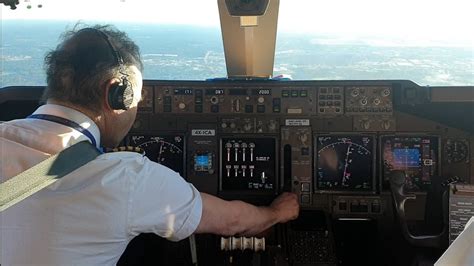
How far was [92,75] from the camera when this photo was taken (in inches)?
64.8

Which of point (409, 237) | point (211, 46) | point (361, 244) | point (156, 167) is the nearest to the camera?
point (156, 167)

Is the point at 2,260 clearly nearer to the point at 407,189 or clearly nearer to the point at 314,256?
the point at 314,256

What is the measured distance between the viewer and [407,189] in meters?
2.92

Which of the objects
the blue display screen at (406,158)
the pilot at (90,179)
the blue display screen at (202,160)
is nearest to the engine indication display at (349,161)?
the blue display screen at (406,158)

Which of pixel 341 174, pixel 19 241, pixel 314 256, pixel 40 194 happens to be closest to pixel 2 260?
pixel 19 241

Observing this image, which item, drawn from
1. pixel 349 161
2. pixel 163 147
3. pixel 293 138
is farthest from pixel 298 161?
pixel 163 147

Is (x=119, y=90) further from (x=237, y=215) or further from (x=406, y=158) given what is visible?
(x=406, y=158)

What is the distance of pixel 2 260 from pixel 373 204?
6.59 feet

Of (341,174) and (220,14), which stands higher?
(220,14)

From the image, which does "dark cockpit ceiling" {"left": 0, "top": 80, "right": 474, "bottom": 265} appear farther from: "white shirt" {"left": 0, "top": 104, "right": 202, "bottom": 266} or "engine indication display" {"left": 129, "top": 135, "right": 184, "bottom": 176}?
"white shirt" {"left": 0, "top": 104, "right": 202, "bottom": 266}

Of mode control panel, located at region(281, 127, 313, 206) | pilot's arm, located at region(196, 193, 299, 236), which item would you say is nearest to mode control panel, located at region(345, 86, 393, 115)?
mode control panel, located at region(281, 127, 313, 206)

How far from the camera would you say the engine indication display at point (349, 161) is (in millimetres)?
Result: 2943

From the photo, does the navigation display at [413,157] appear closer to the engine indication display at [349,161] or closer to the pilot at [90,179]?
the engine indication display at [349,161]

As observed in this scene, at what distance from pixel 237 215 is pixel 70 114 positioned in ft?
2.34
